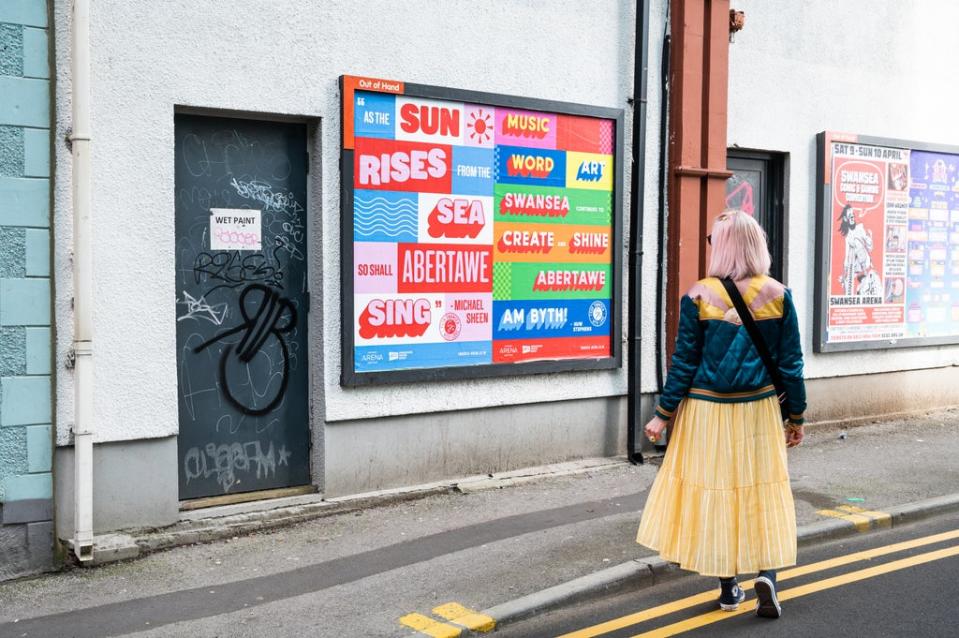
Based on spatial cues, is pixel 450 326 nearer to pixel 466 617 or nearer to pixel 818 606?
pixel 466 617

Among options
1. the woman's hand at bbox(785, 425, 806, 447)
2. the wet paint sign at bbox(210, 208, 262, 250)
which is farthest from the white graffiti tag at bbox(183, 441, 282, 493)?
the woman's hand at bbox(785, 425, 806, 447)

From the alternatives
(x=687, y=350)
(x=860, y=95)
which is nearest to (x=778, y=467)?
(x=687, y=350)

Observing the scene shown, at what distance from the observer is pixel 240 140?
725cm

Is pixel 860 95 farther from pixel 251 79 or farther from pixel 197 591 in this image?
pixel 197 591

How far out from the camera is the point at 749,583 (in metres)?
5.97

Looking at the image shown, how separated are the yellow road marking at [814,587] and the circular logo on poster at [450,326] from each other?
10.9 ft

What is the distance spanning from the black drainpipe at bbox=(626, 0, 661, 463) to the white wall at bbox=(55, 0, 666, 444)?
85 cm

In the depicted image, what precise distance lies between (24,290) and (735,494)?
4.20 m

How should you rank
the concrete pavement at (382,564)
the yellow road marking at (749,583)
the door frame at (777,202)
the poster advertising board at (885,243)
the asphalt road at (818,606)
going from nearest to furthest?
the asphalt road at (818,606) → the yellow road marking at (749,583) → the concrete pavement at (382,564) → the door frame at (777,202) → the poster advertising board at (885,243)

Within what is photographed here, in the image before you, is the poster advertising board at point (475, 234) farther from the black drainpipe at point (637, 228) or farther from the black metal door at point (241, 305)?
the black metal door at point (241, 305)

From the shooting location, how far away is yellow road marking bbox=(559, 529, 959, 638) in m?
5.27

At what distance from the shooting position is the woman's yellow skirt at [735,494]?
5.21 m

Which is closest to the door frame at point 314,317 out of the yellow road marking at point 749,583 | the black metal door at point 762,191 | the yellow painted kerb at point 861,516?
the yellow road marking at point 749,583

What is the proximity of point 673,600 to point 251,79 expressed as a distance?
173 inches
